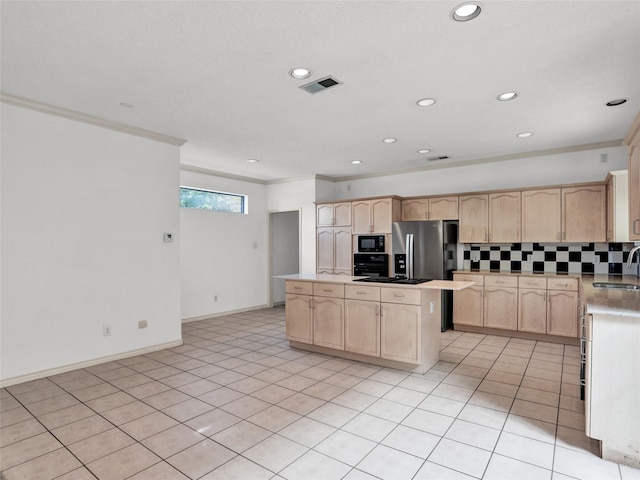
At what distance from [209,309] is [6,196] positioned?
145 inches

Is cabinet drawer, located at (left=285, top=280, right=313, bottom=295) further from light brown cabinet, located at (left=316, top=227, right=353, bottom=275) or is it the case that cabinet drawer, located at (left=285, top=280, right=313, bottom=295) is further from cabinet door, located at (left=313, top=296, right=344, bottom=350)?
light brown cabinet, located at (left=316, top=227, right=353, bottom=275)

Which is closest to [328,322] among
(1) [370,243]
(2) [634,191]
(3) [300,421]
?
(3) [300,421]

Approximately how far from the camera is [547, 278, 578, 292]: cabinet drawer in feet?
15.0

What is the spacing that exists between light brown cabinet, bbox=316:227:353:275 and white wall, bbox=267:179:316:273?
0.56ft

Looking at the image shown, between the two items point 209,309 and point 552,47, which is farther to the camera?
point 209,309

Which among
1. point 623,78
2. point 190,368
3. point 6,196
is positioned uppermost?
point 623,78

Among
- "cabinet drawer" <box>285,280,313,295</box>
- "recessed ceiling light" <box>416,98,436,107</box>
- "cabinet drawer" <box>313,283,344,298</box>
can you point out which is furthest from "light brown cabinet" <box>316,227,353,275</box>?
"recessed ceiling light" <box>416,98,436,107</box>

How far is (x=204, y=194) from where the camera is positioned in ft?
21.4

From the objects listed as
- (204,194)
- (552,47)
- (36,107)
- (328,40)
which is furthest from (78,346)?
(552,47)

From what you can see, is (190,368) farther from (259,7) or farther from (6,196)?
(259,7)

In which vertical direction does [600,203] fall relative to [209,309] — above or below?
above

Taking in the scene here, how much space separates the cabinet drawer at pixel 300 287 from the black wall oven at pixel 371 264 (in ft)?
6.27

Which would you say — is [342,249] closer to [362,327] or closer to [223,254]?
[223,254]

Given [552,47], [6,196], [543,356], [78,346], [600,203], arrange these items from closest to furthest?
1. [552,47]
2. [6,196]
3. [78,346]
4. [543,356]
5. [600,203]
